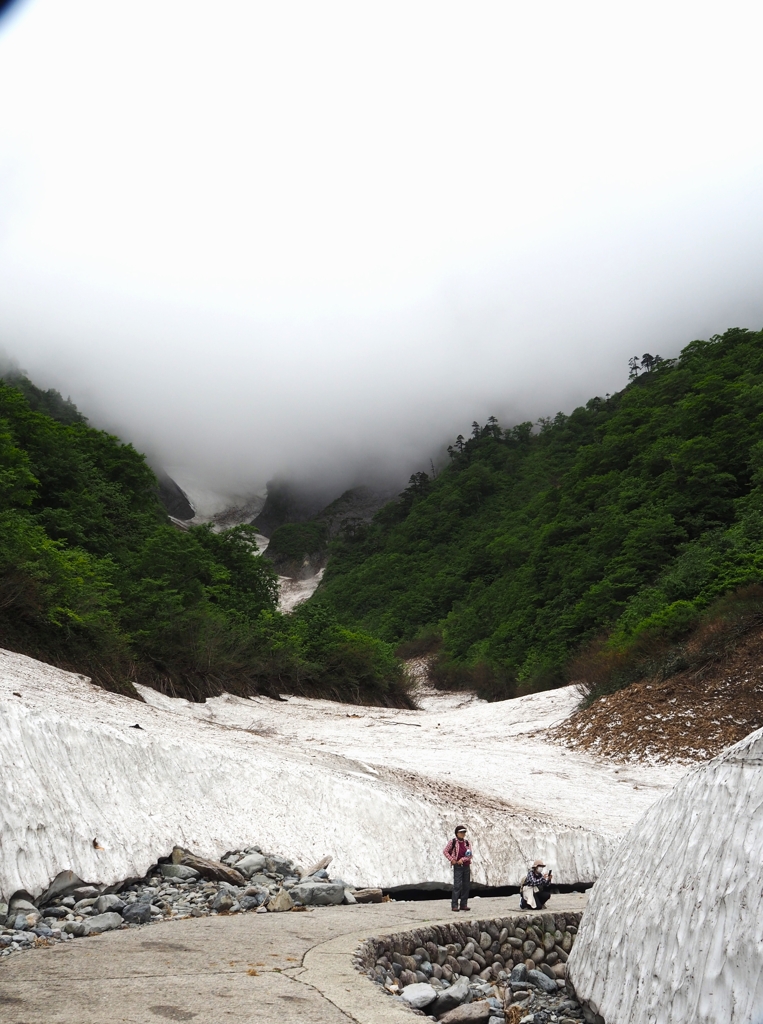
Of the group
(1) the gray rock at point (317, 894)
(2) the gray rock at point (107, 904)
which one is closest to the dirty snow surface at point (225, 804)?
(2) the gray rock at point (107, 904)

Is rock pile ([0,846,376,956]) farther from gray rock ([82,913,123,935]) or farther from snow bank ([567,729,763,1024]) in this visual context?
snow bank ([567,729,763,1024])

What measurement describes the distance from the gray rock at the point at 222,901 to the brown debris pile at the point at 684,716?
557 inches

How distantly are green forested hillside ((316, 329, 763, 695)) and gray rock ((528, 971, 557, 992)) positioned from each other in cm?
1915

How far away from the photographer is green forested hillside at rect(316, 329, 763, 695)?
29500mm

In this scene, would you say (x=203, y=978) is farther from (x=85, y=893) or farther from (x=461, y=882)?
(x=461, y=882)

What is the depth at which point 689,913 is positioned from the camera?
14.7 feet

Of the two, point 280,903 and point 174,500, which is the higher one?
point 174,500

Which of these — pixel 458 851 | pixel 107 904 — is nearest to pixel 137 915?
pixel 107 904

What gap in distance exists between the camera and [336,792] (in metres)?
10.5

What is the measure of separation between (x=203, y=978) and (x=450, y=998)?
1952 mm

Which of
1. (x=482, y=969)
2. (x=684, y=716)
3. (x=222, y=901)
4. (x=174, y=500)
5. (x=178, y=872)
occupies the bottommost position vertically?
(x=684, y=716)

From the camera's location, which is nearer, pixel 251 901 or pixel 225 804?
pixel 251 901

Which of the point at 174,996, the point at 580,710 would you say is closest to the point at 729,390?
the point at 580,710

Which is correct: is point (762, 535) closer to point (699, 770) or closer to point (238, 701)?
point (238, 701)
